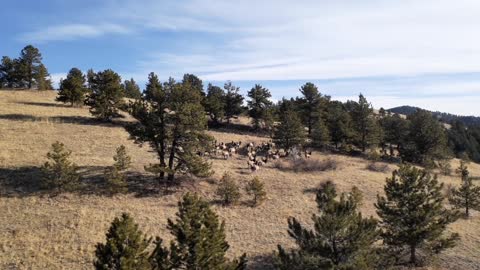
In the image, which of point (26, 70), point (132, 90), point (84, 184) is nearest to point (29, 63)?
point (26, 70)

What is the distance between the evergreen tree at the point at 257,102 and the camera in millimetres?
76062

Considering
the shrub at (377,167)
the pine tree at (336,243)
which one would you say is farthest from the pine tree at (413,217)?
the shrub at (377,167)

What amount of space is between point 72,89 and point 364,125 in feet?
165

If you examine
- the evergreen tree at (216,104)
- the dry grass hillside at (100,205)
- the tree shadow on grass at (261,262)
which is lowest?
the tree shadow on grass at (261,262)

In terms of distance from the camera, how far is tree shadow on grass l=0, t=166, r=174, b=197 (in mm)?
34844

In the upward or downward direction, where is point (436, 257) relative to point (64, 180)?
downward

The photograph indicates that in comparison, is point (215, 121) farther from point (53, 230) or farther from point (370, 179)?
point (53, 230)

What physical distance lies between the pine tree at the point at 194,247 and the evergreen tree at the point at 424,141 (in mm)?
57896

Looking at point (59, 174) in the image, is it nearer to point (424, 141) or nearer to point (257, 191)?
point (257, 191)

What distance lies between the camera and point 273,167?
5172 centimetres

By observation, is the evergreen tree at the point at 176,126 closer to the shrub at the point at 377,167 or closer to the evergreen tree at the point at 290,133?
the evergreen tree at the point at 290,133

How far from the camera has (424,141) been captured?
70.7 metres

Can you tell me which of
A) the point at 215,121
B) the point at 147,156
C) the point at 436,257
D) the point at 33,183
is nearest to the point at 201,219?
the point at 436,257

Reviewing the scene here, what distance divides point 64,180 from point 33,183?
402cm
